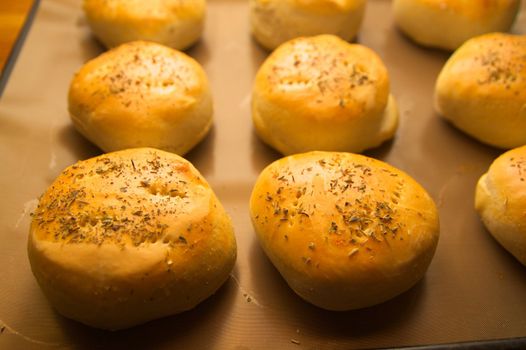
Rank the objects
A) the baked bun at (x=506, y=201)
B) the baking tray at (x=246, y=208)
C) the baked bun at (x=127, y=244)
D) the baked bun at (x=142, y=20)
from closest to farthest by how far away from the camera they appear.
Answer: the baked bun at (x=127, y=244) < the baking tray at (x=246, y=208) < the baked bun at (x=506, y=201) < the baked bun at (x=142, y=20)

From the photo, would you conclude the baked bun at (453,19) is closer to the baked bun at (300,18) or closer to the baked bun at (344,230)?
the baked bun at (300,18)

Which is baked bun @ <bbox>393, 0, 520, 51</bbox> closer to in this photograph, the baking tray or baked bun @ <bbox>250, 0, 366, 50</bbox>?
the baking tray

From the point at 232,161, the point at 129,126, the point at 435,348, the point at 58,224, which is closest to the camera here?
the point at 435,348

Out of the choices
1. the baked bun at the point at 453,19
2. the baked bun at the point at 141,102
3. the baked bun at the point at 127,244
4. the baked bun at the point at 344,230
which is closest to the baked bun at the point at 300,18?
the baked bun at the point at 453,19

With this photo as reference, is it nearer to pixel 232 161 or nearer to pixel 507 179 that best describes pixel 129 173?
pixel 232 161

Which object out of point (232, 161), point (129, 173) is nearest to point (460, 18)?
point (232, 161)

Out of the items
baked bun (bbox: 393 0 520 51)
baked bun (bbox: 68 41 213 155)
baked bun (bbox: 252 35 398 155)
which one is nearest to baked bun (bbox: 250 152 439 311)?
baked bun (bbox: 252 35 398 155)
